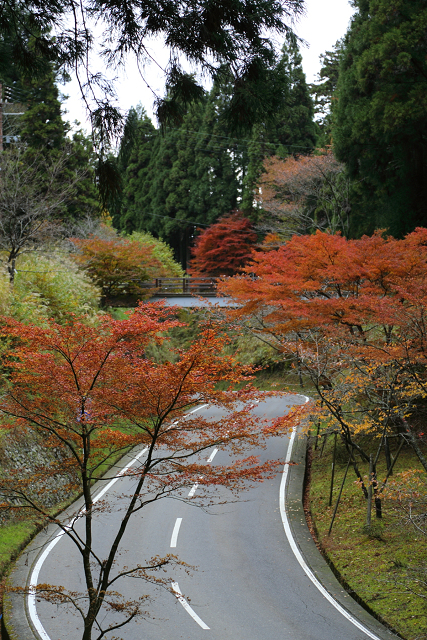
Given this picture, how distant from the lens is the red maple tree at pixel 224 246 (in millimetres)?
31797

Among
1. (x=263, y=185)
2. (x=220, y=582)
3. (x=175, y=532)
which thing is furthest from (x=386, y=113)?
(x=263, y=185)

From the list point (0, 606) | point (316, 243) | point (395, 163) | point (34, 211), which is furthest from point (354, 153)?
point (0, 606)

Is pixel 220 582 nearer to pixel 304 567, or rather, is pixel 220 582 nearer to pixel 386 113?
pixel 304 567

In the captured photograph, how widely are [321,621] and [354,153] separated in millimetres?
14082

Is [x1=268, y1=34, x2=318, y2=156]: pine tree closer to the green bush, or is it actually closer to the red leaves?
the red leaves

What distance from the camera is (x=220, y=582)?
359 inches

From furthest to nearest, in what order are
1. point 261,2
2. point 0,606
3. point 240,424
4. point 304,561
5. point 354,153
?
point 354,153
point 304,561
point 0,606
point 240,424
point 261,2

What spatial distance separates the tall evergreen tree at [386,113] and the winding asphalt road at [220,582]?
34.9 feet

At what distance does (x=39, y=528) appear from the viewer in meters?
11.0

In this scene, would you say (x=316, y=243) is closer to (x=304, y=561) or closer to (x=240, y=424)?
(x=240, y=424)

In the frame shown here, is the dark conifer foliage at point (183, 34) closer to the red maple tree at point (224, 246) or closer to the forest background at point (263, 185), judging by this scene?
the forest background at point (263, 185)

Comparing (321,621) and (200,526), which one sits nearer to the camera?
(321,621)

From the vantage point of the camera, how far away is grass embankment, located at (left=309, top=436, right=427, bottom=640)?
26.3ft

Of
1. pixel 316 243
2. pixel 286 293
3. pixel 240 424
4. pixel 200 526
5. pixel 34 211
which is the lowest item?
pixel 200 526
